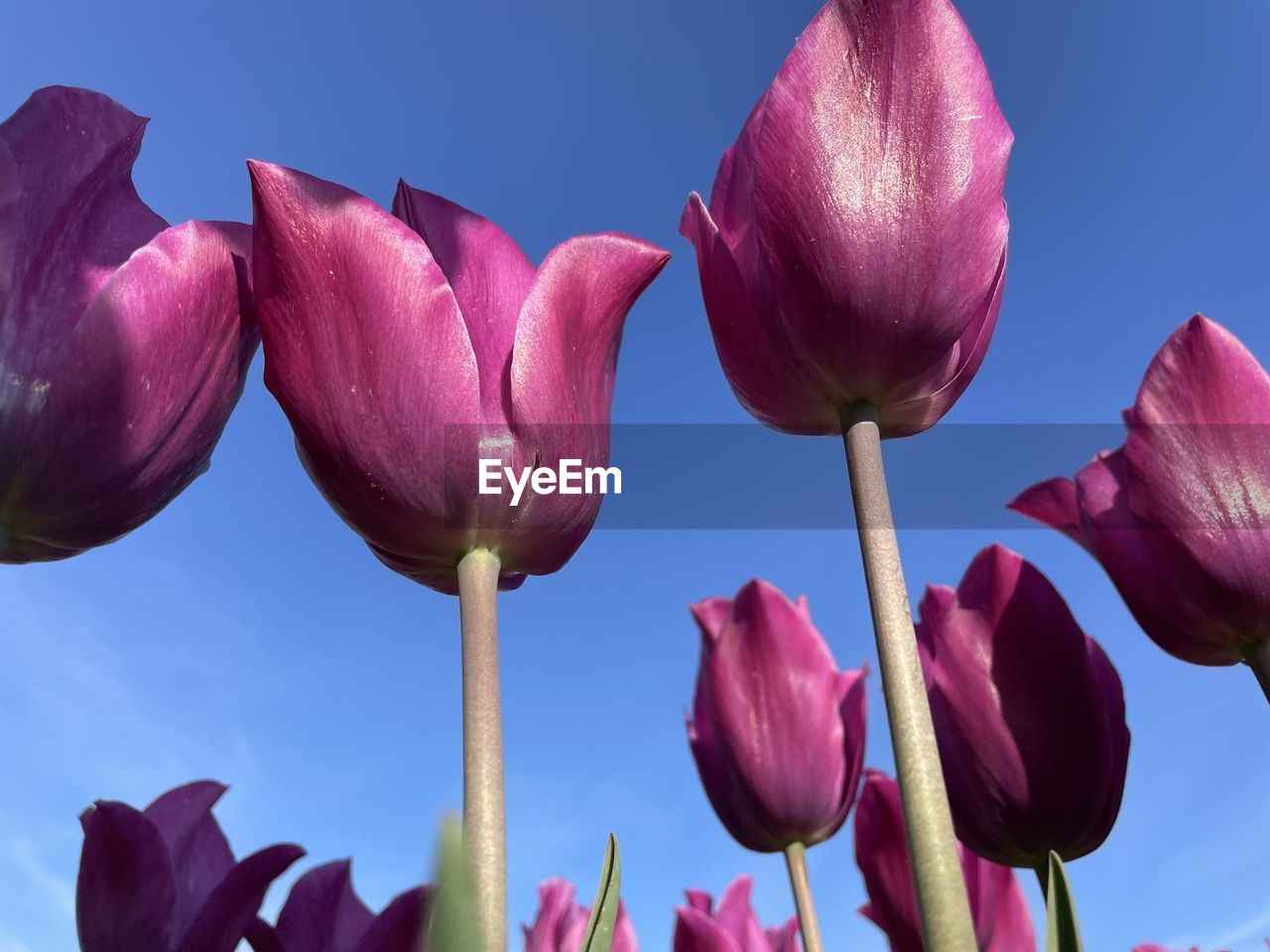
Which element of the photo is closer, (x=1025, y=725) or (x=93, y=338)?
(x=93, y=338)

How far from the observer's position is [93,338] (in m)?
0.62

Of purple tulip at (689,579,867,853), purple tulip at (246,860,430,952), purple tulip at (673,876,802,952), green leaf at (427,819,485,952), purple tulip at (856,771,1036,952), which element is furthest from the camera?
purple tulip at (673,876,802,952)

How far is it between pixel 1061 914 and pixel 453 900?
1.39ft

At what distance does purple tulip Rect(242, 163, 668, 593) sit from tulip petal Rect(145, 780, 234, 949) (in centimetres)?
28

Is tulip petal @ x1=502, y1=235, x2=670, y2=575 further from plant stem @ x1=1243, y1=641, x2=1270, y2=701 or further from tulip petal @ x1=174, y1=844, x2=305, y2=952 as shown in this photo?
plant stem @ x1=1243, y1=641, x2=1270, y2=701

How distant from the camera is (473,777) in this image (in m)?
0.49

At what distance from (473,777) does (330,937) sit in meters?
0.23

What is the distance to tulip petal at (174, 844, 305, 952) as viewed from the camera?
650 millimetres

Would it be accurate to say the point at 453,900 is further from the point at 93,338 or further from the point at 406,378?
the point at 93,338

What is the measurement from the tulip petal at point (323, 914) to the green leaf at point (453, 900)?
1.51 ft

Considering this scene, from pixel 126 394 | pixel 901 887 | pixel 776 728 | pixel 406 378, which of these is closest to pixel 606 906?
pixel 406 378

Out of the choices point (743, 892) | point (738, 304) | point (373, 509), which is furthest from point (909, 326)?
point (743, 892)

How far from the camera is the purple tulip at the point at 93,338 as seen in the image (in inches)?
24.4

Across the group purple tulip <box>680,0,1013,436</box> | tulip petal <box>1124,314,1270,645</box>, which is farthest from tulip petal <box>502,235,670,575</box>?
tulip petal <box>1124,314,1270,645</box>
